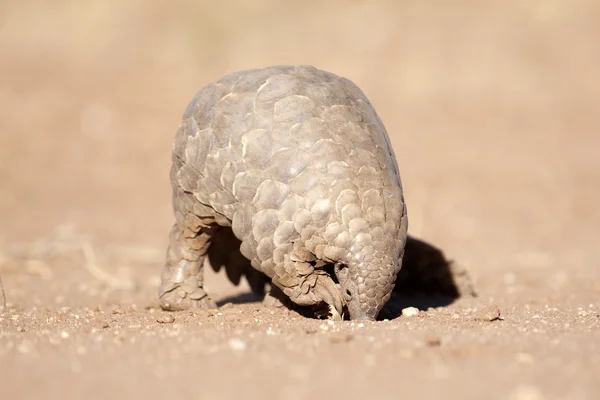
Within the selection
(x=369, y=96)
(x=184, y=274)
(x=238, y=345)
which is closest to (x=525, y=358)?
(x=238, y=345)

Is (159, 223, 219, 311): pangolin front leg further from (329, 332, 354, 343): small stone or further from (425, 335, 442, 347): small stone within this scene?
(425, 335, 442, 347): small stone

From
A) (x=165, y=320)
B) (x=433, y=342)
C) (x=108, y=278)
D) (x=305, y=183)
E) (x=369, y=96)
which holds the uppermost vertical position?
(x=369, y=96)

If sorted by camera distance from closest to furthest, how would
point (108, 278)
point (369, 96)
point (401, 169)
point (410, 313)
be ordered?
point (410, 313) < point (108, 278) < point (401, 169) < point (369, 96)

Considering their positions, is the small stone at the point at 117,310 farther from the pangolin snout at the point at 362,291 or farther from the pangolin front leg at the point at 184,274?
the pangolin snout at the point at 362,291

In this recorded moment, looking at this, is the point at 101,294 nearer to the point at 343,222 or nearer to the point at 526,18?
the point at 343,222

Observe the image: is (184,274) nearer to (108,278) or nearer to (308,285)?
(308,285)

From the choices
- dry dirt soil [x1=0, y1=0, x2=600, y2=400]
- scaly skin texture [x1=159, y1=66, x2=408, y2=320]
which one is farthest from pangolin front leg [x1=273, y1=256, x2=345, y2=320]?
dry dirt soil [x1=0, y1=0, x2=600, y2=400]

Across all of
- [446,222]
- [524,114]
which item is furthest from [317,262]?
[524,114]
